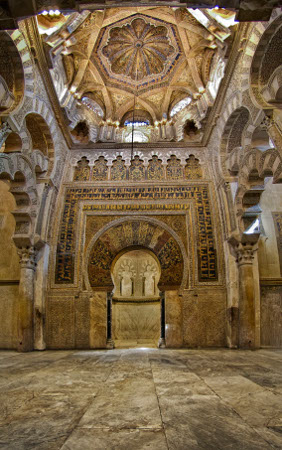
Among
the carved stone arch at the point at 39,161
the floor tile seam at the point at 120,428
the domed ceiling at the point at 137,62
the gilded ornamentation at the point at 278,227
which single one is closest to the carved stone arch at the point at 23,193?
the carved stone arch at the point at 39,161

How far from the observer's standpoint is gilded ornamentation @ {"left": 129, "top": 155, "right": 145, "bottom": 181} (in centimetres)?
960

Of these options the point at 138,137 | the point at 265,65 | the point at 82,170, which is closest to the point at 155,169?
the point at 138,137

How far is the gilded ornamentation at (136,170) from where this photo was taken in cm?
960

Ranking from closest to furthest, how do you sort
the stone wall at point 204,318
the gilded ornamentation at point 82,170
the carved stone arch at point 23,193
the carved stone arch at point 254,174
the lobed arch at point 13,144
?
the carved stone arch at point 254,174 < the lobed arch at point 13,144 < the carved stone arch at point 23,193 < the stone wall at point 204,318 < the gilded ornamentation at point 82,170

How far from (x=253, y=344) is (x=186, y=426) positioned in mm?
6175

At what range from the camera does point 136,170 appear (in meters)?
9.68

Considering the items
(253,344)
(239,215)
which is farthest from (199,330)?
(239,215)

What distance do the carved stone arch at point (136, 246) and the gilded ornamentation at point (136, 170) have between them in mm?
A: 1282

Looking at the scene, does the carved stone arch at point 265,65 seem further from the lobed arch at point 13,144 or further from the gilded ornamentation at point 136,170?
the lobed arch at point 13,144

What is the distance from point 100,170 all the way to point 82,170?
22.2 inches

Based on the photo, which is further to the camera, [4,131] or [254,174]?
[254,174]

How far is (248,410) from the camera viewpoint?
2.54 m

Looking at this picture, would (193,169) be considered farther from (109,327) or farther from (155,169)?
(109,327)

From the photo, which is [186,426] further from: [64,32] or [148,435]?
[64,32]
